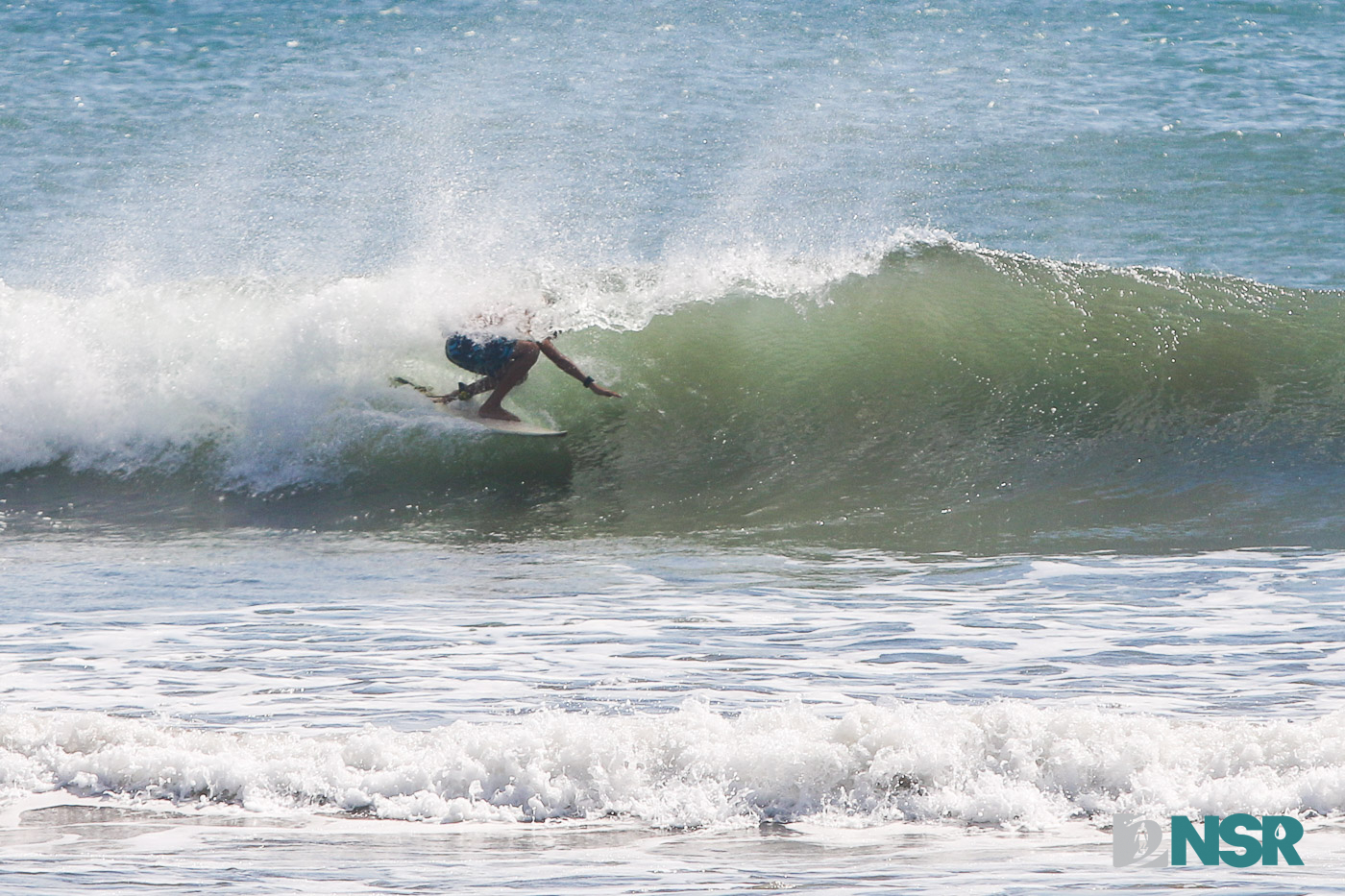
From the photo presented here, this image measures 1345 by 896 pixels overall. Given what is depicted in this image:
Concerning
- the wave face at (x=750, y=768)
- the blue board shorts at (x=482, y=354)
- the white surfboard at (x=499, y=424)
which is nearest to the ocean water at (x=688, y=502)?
the wave face at (x=750, y=768)

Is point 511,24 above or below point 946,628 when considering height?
above

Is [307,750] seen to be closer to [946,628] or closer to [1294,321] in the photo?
[946,628]

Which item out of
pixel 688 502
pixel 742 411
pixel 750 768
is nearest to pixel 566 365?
pixel 688 502

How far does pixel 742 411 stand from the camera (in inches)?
372

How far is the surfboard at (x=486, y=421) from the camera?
855 cm

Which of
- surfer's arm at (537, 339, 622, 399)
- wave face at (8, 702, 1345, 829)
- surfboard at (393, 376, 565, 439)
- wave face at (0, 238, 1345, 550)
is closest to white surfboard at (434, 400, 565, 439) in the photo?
surfboard at (393, 376, 565, 439)

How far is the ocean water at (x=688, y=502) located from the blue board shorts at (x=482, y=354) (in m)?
0.43

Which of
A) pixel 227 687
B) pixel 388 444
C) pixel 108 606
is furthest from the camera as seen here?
pixel 388 444

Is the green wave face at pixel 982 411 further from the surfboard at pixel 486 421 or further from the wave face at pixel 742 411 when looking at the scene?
the surfboard at pixel 486 421

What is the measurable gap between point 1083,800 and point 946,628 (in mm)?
1632

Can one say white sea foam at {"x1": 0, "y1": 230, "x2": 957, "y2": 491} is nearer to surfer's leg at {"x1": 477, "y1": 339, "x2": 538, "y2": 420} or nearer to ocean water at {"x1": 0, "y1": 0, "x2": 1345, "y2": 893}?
ocean water at {"x1": 0, "y1": 0, "x2": 1345, "y2": 893}

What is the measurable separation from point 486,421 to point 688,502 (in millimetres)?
1543

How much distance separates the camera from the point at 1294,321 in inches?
425

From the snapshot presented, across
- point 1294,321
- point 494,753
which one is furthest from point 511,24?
point 494,753
